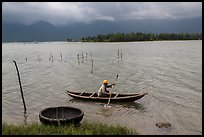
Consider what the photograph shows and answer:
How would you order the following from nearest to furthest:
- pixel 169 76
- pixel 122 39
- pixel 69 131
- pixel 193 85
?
pixel 69 131, pixel 193 85, pixel 169 76, pixel 122 39

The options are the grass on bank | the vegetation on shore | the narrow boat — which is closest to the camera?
the grass on bank

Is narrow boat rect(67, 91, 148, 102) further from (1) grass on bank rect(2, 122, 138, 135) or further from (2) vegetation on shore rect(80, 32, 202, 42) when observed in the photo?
(2) vegetation on shore rect(80, 32, 202, 42)

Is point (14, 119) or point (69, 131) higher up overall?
point (69, 131)

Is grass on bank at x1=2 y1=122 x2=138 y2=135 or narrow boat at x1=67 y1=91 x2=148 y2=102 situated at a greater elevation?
grass on bank at x1=2 y1=122 x2=138 y2=135

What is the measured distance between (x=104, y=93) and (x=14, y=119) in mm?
7324

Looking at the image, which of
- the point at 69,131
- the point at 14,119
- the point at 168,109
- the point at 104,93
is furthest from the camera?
the point at 104,93

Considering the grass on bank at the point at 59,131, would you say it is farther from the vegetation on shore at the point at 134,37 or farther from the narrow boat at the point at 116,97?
the vegetation on shore at the point at 134,37

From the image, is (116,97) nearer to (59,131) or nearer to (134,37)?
(59,131)

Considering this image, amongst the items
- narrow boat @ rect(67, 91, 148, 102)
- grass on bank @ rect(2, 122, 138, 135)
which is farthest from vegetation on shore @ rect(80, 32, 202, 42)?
grass on bank @ rect(2, 122, 138, 135)

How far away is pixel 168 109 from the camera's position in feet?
65.9

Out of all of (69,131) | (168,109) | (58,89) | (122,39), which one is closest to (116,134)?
(69,131)

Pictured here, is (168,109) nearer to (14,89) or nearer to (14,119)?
(14,119)

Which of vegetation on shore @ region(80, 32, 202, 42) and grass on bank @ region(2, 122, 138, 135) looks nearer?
grass on bank @ region(2, 122, 138, 135)

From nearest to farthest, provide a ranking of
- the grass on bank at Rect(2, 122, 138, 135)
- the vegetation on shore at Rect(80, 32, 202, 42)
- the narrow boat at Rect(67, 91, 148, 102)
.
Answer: the grass on bank at Rect(2, 122, 138, 135) → the narrow boat at Rect(67, 91, 148, 102) → the vegetation on shore at Rect(80, 32, 202, 42)
